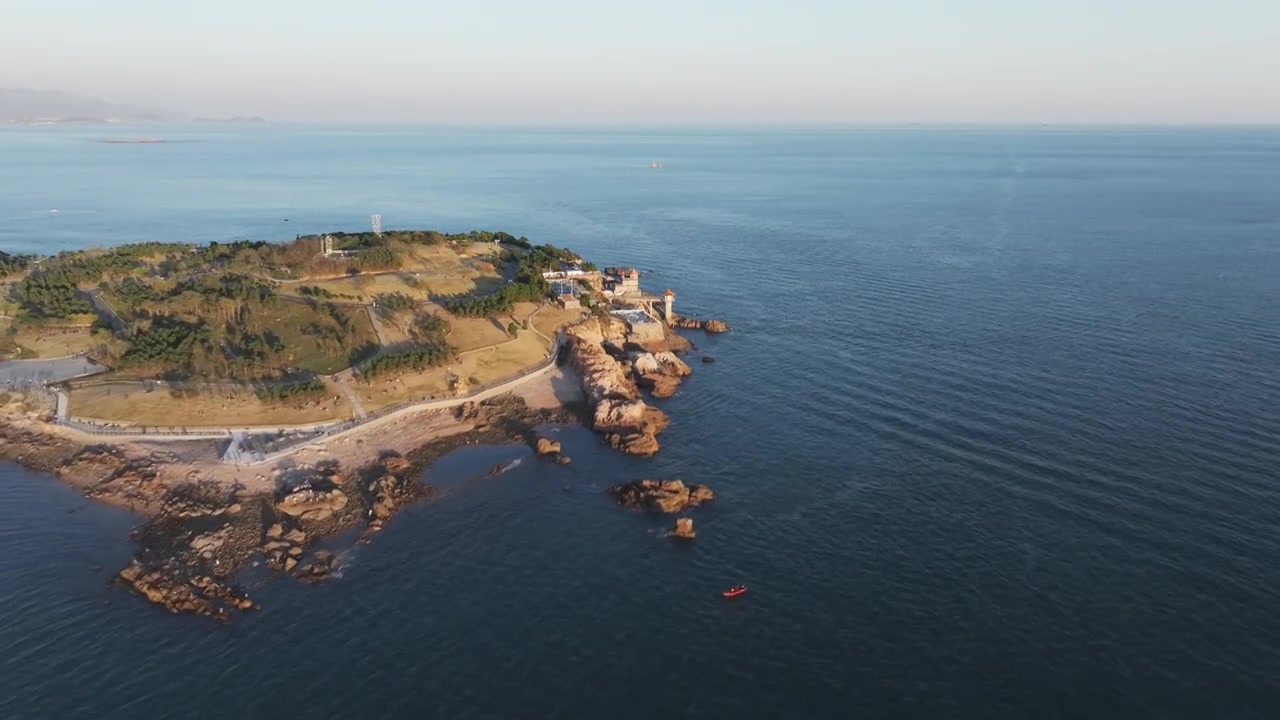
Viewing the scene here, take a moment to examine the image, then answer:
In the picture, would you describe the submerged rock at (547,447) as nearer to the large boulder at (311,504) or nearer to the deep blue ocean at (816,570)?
the deep blue ocean at (816,570)

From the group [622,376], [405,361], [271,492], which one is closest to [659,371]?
[622,376]

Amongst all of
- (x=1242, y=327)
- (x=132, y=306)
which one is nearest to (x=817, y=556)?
(x=1242, y=327)

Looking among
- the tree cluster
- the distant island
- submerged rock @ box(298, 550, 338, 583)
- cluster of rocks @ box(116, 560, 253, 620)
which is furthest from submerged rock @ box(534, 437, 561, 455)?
cluster of rocks @ box(116, 560, 253, 620)

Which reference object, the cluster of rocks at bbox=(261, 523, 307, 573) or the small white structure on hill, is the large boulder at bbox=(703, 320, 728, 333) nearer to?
the small white structure on hill

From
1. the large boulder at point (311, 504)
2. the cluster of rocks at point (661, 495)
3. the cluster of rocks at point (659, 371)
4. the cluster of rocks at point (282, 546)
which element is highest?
the cluster of rocks at point (659, 371)

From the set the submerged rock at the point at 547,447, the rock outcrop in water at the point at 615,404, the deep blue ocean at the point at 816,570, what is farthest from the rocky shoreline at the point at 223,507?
the rock outcrop in water at the point at 615,404

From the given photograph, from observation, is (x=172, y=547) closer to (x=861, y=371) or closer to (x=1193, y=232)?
(x=861, y=371)
